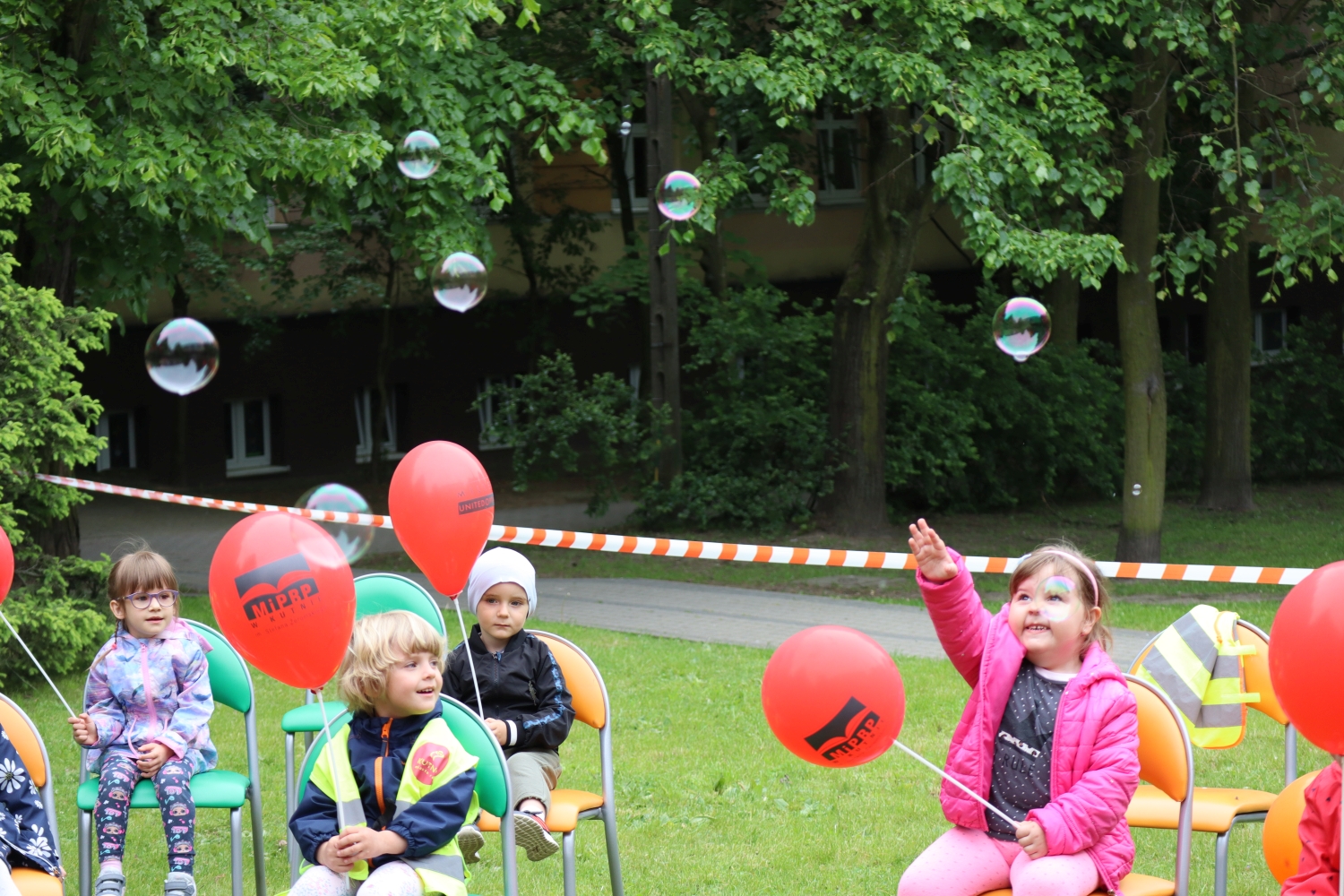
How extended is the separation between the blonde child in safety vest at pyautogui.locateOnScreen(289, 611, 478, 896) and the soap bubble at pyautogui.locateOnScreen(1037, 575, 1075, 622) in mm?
1440

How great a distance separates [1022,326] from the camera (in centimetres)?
861

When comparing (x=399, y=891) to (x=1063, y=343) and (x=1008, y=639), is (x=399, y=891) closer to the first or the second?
(x=1008, y=639)

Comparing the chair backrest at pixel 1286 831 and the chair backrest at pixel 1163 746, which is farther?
the chair backrest at pixel 1163 746

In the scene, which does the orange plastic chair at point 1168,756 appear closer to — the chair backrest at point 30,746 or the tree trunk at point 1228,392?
the chair backrest at point 30,746

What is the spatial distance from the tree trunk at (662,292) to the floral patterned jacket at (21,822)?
9.32 meters

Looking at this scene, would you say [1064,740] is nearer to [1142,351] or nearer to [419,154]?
[419,154]

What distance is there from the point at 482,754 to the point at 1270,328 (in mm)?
23122

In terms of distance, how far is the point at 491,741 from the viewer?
134 inches

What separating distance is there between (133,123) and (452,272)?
2099 millimetres

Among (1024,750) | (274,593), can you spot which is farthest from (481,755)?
(1024,750)

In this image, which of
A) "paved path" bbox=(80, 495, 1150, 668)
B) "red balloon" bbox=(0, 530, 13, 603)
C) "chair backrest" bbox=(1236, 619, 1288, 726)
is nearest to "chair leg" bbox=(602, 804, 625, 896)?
"red balloon" bbox=(0, 530, 13, 603)

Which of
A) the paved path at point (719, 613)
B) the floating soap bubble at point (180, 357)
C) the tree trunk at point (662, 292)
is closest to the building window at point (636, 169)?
the tree trunk at point (662, 292)

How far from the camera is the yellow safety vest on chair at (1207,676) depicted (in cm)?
424

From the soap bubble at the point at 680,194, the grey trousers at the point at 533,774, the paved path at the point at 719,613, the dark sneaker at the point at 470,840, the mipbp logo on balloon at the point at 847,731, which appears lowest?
the paved path at the point at 719,613
